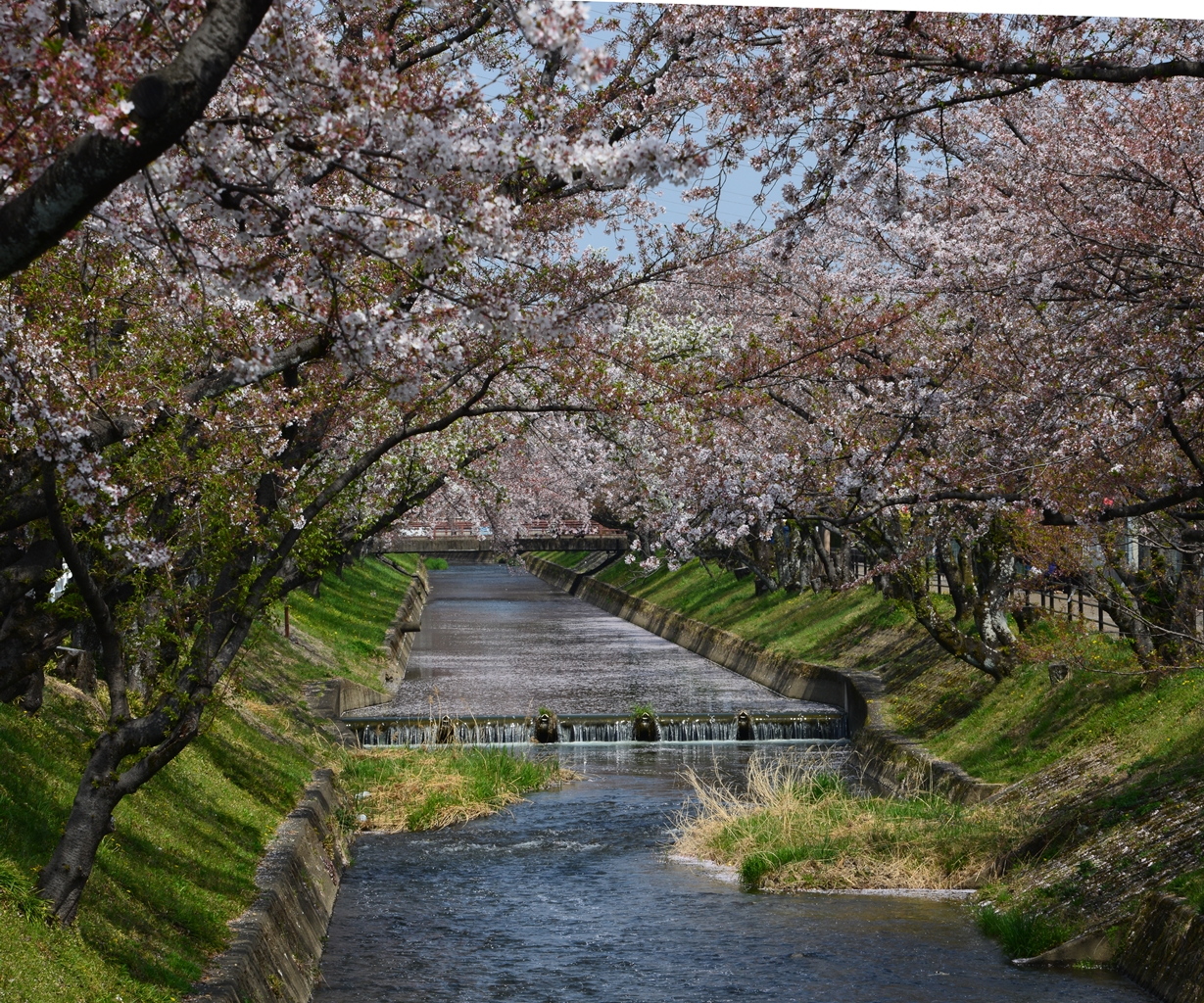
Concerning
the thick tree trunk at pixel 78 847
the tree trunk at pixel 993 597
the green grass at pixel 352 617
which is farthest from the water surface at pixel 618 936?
the green grass at pixel 352 617

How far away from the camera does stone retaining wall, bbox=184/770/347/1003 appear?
31.1ft

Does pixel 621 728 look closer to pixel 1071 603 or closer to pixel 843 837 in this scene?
pixel 1071 603

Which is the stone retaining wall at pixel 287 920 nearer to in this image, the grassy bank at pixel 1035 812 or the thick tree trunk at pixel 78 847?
the thick tree trunk at pixel 78 847

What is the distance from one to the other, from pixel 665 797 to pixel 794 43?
14.3m

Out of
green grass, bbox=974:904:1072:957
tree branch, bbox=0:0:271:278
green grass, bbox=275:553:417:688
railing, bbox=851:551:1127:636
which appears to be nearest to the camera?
tree branch, bbox=0:0:271:278

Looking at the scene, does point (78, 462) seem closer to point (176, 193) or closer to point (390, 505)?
point (176, 193)

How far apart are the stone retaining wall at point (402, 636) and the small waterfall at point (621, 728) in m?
3.81

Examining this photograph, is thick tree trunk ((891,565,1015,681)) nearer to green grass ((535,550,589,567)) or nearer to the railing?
the railing

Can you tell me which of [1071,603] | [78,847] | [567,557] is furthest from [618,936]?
[567,557]

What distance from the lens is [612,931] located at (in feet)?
45.1

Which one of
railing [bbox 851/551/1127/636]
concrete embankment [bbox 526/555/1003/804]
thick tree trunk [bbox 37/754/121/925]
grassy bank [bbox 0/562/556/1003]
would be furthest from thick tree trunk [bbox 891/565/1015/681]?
thick tree trunk [bbox 37/754/121/925]

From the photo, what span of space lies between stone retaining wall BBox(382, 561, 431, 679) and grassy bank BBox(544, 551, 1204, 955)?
14.1 metres

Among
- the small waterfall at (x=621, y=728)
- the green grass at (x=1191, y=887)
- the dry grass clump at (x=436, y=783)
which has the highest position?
the green grass at (x=1191, y=887)

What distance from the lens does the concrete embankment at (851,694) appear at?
18922mm
